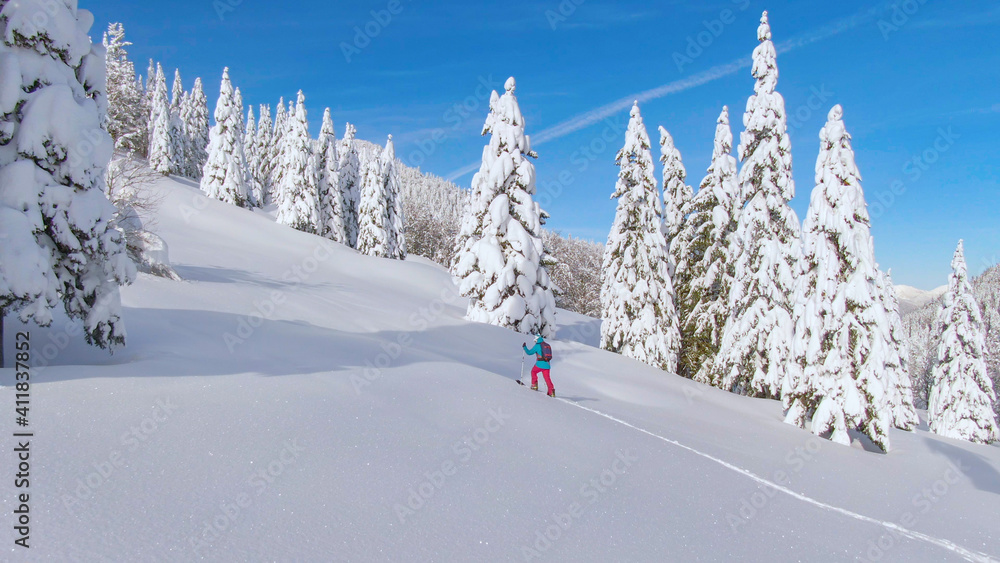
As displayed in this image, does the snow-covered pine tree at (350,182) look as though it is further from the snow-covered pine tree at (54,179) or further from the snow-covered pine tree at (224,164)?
the snow-covered pine tree at (54,179)

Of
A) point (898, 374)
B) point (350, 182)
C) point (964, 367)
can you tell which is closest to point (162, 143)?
point (350, 182)

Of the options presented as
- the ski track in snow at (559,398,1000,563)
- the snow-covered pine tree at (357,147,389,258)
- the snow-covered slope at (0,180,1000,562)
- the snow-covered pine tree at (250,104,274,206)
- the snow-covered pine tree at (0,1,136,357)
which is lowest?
the ski track in snow at (559,398,1000,563)

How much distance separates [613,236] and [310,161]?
3557 centimetres

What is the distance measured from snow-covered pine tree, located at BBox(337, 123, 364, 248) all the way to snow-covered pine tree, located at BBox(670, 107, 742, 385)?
4022cm

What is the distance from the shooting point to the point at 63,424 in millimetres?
5617

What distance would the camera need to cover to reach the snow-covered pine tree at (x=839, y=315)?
1605cm

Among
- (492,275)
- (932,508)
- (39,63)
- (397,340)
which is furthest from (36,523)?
(492,275)

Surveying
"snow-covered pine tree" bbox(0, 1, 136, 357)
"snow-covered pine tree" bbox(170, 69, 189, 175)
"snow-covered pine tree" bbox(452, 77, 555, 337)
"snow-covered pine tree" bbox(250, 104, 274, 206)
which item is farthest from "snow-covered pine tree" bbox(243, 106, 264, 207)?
"snow-covered pine tree" bbox(0, 1, 136, 357)

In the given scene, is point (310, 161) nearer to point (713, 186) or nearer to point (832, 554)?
point (713, 186)

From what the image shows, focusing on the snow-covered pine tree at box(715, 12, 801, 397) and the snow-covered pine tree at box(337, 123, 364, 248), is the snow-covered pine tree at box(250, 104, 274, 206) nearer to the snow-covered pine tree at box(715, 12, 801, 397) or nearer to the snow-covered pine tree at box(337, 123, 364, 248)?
the snow-covered pine tree at box(337, 123, 364, 248)

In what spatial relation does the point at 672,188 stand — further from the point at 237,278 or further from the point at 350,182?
the point at 350,182

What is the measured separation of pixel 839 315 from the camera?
16.7 metres

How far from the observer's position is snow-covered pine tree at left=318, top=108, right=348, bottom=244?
55312 millimetres

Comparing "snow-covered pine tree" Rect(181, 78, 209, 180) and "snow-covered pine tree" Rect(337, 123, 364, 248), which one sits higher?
"snow-covered pine tree" Rect(181, 78, 209, 180)
